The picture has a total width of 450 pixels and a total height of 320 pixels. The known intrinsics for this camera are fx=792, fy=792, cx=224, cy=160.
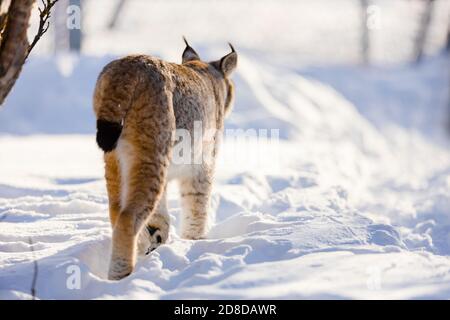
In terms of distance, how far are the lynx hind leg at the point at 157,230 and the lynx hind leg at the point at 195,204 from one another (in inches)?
14.3

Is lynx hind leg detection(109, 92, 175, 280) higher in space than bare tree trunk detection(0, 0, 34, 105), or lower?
lower

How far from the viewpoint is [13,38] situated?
4.62 metres

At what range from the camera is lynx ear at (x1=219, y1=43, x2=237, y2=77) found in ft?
23.1

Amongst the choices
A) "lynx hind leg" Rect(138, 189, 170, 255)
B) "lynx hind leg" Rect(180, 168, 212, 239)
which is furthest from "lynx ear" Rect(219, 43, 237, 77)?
"lynx hind leg" Rect(138, 189, 170, 255)

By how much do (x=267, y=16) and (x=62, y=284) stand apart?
30032mm

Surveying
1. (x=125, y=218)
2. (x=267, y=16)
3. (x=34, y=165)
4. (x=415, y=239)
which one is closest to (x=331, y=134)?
(x=34, y=165)

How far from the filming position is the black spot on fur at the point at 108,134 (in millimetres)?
4645

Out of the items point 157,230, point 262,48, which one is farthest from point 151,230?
point 262,48

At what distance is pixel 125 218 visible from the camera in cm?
471

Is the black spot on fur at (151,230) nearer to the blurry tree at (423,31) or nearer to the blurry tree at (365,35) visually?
the blurry tree at (365,35)

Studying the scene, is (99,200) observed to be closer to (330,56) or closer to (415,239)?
(415,239)

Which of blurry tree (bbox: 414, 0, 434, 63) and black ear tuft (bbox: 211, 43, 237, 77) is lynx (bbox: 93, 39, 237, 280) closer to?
black ear tuft (bbox: 211, 43, 237, 77)

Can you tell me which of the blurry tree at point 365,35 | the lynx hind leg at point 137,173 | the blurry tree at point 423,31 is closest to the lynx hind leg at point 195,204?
the lynx hind leg at point 137,173

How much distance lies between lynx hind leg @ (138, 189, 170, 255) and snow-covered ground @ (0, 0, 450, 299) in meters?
0.27
